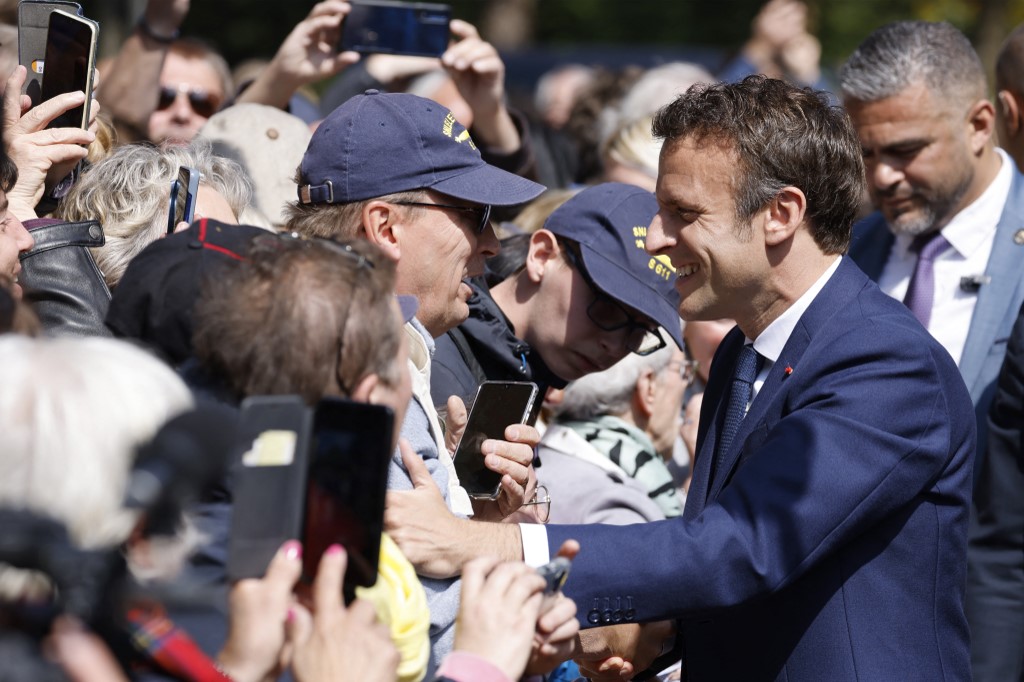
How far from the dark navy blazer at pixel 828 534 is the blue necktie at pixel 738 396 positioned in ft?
0.35

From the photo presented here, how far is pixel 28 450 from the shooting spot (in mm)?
1445

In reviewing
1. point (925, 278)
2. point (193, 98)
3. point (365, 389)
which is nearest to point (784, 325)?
point (365, 389)

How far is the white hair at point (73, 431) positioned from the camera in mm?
1439

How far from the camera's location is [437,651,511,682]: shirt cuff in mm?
1880

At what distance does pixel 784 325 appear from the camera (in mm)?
2857

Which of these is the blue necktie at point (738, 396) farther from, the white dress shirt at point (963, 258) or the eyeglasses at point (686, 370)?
the white dress shirt at point (963, 258)

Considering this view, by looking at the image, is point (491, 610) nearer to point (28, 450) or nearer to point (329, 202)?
point (28, 450)

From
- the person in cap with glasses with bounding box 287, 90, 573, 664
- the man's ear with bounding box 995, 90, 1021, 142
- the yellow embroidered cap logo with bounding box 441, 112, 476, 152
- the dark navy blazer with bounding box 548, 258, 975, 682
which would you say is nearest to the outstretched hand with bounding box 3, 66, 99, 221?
the person in cap with glasses with bounding box 287, 90, 573, 664

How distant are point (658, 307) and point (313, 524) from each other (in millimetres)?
1979

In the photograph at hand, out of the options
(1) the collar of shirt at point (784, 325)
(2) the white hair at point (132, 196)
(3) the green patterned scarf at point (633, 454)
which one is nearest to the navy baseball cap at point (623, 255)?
(3) the green patterned scarf at point (633, 454)

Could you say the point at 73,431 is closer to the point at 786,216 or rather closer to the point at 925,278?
the point at 786,216

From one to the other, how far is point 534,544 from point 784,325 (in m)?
0.80

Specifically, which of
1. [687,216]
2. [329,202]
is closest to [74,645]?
[329,202]

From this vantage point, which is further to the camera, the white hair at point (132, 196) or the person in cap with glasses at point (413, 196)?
the white hair at point (132, 196)
